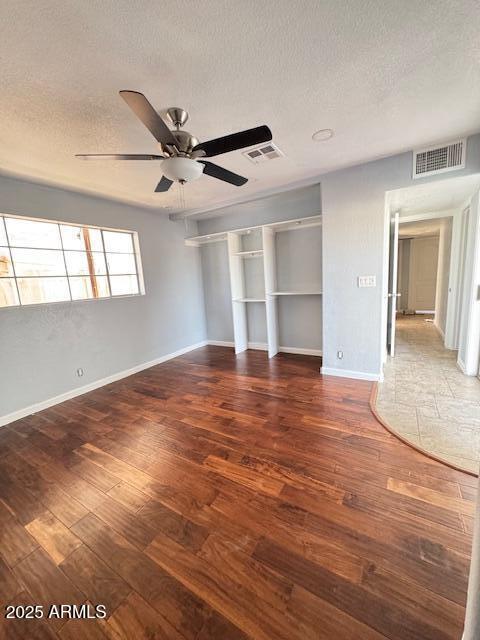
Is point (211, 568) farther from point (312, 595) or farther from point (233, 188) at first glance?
point (233, 188)

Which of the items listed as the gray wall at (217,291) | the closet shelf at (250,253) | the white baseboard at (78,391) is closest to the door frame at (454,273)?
the closet shelf at (250,253)

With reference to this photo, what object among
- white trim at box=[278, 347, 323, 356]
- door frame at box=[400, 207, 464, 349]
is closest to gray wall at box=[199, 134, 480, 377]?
white trim at box=[278, 347, 323, 356]

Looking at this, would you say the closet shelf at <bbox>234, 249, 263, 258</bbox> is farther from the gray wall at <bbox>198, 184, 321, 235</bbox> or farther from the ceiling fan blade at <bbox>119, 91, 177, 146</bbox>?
the ceiling fan blade at <bbox>119, 91, 177, 146</bbox>

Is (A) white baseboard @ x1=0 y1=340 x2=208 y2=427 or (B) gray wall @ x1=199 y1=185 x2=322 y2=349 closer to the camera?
(A) white baseboard @ x1=0 y1=340 x2=208 y2=427

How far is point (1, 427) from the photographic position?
2.67 m

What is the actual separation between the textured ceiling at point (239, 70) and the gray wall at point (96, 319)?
0.86 meters

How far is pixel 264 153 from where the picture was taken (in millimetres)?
2434

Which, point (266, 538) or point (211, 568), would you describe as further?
point (266, 538)

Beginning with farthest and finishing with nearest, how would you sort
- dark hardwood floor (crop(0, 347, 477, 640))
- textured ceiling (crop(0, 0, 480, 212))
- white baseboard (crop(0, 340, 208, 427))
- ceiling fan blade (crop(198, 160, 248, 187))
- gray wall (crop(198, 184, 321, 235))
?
gray wall (crop(198, 184, 321, 235)) < white baseboard (crop(0, 340, 208, 427)) < ceiling fan blade (crop(198, 160, 248, 187)) < textured ceiling (crop(0, 0, 480, 212)) < dark hardwood floor (crop(0, 347, 477, 640))

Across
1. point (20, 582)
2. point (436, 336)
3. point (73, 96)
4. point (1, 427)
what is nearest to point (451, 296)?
point (436, 336)

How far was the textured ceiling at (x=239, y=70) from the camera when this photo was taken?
117cm

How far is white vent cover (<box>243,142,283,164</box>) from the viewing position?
232 centimetres

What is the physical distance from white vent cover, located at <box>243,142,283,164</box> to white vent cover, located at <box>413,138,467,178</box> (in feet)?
4.71

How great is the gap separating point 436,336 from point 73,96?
632 centimetres
